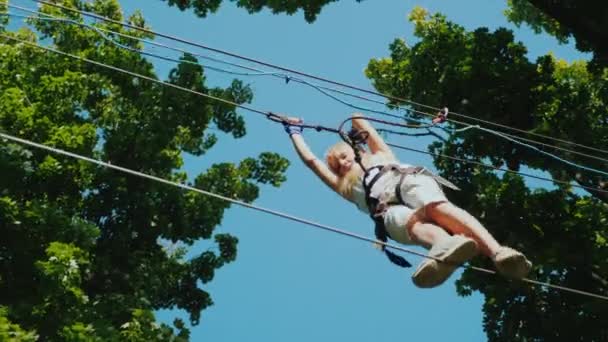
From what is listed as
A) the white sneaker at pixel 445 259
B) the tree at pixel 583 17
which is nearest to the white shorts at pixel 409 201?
the white sneaker at pixel 445 259

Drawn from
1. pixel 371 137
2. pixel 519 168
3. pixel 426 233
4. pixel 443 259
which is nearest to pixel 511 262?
pixel 443 259

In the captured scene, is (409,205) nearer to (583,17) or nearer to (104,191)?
(583,17)

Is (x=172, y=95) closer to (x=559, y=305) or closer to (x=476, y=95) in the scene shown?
(x=476, y=95)

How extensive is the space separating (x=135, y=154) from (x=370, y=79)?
12.5 ft

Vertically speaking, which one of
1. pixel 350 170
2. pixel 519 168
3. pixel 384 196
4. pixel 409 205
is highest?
pixel 519 168

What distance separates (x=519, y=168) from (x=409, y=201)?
5.11m

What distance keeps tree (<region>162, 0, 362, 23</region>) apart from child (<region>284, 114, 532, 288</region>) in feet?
14.6

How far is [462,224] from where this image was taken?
446 cm

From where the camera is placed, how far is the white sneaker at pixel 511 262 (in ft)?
13.6

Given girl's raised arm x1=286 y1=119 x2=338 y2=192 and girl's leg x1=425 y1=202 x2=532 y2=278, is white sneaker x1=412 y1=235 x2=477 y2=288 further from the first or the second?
girl's raised arm x1=286 y1=119 x2=338 y2=192

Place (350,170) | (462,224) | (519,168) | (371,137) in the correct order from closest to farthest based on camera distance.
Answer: (462,224)
(350,170)
(371,137)
(519,168)

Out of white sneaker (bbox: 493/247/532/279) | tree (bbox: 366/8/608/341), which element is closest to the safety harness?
white sneaker (bbox: 493/247/532/279)

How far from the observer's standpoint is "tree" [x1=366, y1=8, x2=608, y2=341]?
8547 millimetres

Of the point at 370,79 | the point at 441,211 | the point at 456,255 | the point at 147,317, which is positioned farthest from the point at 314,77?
the point at 370,79
